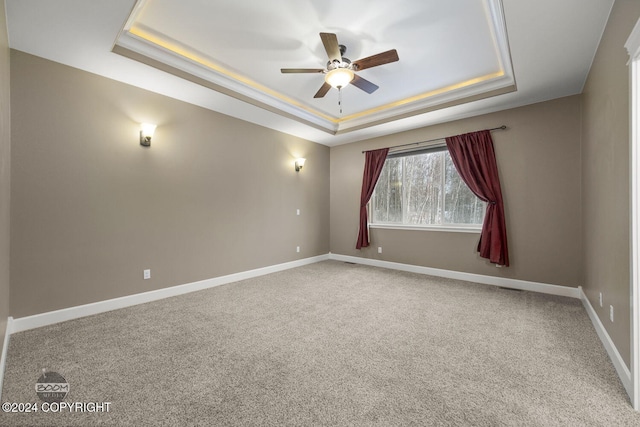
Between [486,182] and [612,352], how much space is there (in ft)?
8.31

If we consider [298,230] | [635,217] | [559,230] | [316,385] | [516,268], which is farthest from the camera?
[298,230]

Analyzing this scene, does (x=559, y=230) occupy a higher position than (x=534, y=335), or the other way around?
(x=559, y=230)

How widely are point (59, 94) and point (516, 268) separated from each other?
5959 millimetres

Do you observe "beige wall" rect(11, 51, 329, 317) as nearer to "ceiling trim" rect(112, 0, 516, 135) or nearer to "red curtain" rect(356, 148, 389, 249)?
"ceiling trim" rect(112, 0, 516, 135)

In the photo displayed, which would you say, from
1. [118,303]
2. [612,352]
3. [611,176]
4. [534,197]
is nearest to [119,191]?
[118,303]

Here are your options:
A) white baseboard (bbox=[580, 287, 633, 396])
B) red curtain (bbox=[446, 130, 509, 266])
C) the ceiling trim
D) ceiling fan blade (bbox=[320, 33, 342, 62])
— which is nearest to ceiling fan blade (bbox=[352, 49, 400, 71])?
ceiling fan blade (bbox=[320, 33, 342, 62])

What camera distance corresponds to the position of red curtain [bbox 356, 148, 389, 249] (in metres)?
5.27

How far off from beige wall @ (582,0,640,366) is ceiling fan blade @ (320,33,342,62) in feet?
6.41

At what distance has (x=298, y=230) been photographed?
17.6 ft

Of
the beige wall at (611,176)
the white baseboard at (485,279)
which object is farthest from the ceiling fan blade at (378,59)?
the white baseboard at (485,279)

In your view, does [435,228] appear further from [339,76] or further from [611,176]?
[339,76]

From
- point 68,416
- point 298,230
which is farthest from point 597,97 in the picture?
point 68,416

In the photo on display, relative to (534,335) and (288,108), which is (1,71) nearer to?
(288,108)

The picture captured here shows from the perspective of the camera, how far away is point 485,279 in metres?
4.06
